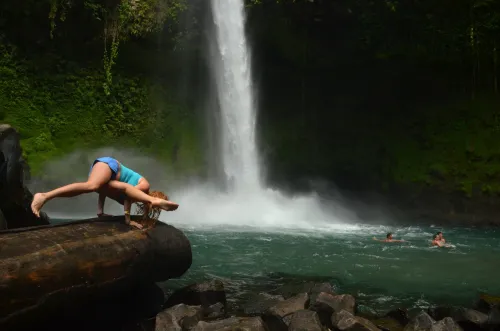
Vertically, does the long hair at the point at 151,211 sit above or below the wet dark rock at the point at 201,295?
above

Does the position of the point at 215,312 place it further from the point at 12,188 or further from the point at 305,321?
the point at 12,188

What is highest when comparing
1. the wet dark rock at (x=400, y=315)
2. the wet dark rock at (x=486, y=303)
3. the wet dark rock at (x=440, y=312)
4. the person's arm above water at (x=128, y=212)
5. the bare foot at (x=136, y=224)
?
the person's arm above water at (x=128, y=212)

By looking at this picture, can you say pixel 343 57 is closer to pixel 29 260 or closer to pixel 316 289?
pixel 316 289

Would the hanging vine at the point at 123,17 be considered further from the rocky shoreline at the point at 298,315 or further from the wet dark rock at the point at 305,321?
the wet dark rock at the point at 305,321

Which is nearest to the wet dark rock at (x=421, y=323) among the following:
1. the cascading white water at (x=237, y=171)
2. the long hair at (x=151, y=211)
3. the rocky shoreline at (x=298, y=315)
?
the rocky shoreline at (x=298, y=315)

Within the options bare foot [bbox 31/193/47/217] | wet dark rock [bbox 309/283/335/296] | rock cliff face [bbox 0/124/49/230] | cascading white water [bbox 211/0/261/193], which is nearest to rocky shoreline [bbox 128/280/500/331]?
wet dark rock [bbox 309/283/335/296]

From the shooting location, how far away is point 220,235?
13578 millimetres

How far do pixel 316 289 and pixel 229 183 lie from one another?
555 inches

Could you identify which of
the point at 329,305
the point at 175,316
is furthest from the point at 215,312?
the point at 329,305

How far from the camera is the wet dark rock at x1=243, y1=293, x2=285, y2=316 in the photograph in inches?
247

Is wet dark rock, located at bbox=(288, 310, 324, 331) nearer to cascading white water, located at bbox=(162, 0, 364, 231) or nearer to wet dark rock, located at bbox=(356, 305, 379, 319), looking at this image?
wet dark rock, located at bbox=(356, 305, 379, 319)

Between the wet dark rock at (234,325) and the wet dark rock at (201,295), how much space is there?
943mm

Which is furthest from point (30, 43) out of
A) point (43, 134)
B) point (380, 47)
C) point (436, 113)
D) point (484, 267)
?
point (484, 267)

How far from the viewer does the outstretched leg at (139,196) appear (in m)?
5.67
